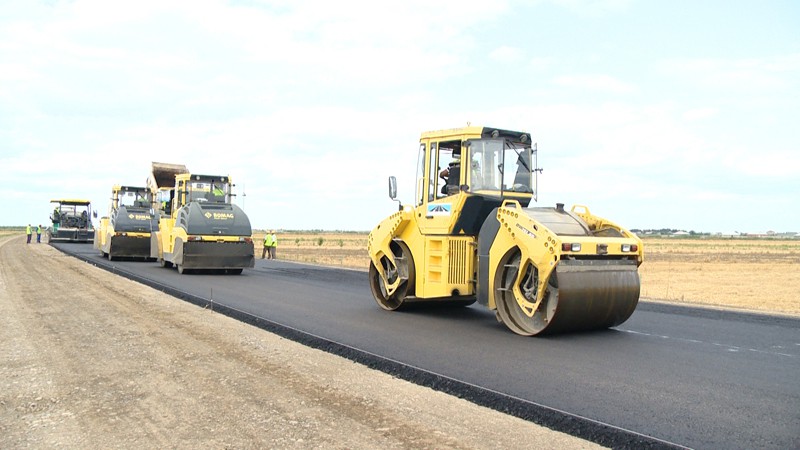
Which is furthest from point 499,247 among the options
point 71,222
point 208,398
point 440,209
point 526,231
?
point 71,222

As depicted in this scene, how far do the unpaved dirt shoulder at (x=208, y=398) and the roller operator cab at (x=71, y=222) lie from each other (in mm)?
33600

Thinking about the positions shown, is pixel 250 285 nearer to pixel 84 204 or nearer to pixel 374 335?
pixel 374 335

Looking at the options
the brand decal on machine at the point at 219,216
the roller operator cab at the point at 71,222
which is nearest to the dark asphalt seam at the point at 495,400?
the brand decal on machine at the point at 219,216

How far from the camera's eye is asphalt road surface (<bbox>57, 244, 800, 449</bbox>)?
15.3ft

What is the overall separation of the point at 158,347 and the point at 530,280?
4365mm

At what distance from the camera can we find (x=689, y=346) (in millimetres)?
7543

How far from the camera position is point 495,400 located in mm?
5211

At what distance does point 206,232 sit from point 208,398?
12614 mm

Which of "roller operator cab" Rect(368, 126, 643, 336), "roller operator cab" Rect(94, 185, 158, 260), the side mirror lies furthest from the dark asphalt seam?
"roller operator cab" Rect(94, 185, 158, 260)

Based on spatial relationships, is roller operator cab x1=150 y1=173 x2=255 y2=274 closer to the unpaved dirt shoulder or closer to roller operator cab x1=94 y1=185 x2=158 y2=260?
roller operator cab x1=94 y1=185 x2=158 y2=260

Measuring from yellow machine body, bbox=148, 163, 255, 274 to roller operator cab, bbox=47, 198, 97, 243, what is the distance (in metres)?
23.8

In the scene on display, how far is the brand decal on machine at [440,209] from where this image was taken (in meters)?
9.44

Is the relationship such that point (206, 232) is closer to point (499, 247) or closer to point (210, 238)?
point (210, 238)

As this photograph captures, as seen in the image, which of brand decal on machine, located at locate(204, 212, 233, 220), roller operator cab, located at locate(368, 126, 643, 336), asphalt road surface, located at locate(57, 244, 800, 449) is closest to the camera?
asphalt road surface, located at locate(57, 244, 800, 449)
